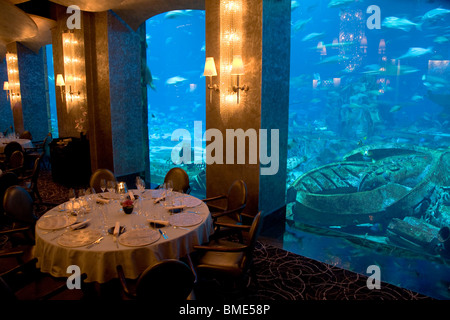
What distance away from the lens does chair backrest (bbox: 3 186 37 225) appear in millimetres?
2893

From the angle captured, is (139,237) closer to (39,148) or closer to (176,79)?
(39,148)

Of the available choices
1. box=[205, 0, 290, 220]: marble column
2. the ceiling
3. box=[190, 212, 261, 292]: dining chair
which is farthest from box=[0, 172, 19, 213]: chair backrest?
the ceiling

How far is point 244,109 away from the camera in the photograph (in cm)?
414

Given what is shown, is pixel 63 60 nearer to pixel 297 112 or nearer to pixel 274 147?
pixel 274 147

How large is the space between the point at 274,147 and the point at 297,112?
1147cm

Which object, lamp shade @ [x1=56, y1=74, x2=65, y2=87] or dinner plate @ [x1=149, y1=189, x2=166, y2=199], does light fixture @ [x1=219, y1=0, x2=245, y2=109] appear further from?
lamp shade @ [x1=56, y1=74, x2=65, y2=87]

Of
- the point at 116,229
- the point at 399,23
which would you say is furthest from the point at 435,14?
the point at 116,229

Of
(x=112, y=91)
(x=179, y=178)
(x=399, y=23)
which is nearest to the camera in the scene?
(x=179, y=178)

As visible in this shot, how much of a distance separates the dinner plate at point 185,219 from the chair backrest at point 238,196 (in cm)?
83

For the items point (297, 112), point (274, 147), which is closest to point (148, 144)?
point (274, 147)

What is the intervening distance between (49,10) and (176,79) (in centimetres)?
749

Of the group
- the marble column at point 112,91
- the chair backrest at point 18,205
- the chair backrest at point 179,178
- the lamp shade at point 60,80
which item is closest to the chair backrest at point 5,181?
the chair backrest at point 18,205

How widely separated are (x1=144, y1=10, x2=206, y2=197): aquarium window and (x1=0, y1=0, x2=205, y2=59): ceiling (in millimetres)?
5224

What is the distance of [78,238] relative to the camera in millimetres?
2170
